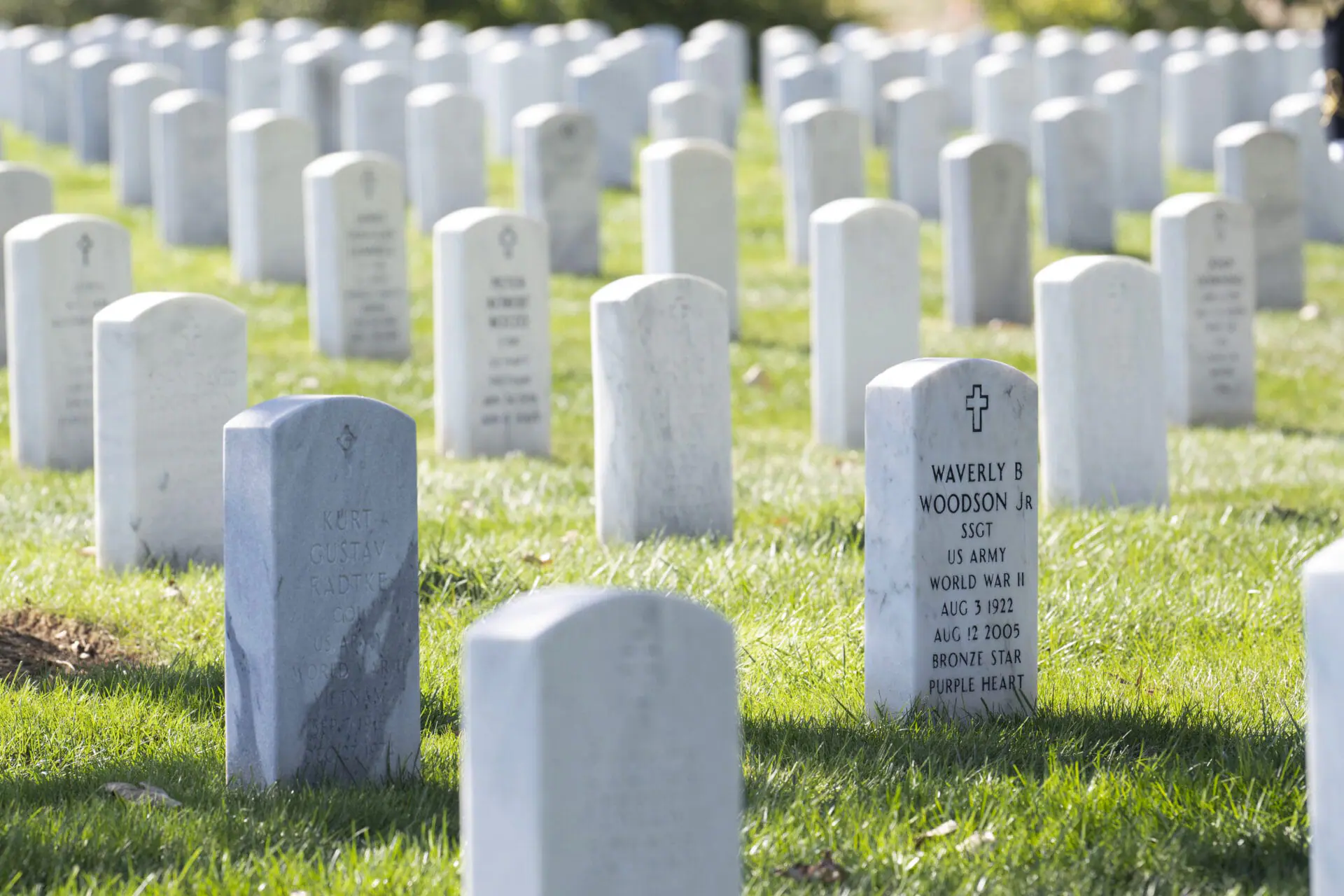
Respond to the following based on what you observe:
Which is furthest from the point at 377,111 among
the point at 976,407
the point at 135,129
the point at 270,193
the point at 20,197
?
the point at 976,407

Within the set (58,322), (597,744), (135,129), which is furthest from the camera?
(135,129)

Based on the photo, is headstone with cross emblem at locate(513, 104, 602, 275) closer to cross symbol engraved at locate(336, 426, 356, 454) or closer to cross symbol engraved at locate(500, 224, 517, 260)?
cross symbol engraved at locate(500, 224, 517, 260)

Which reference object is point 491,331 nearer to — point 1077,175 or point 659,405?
point 659,405

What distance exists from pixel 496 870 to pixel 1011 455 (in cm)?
238

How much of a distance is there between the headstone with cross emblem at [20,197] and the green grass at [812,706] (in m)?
1.48

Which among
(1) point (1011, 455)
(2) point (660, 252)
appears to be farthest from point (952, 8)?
(1) point (1011, 455)

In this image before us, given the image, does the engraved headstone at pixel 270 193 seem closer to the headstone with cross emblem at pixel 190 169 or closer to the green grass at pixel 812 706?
the headstone with cross emblem at pixel 190 169

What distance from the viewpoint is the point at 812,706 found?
5102mm

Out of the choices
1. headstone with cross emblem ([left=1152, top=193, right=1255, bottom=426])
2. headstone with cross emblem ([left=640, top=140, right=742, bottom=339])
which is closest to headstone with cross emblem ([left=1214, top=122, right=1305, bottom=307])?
headstone with cross emblem ([left=1152, top=193, right=1255, bottom=426])

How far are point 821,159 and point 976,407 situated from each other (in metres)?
9.48

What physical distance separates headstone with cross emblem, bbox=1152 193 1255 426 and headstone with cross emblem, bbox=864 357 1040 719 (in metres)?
5.54

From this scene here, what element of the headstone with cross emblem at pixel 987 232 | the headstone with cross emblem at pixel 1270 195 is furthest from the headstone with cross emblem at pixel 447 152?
the headstone with cross emblem at pixel 1270 195

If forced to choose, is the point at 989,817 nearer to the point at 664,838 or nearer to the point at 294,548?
the point at 664,838

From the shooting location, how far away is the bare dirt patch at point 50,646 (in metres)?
5.50
